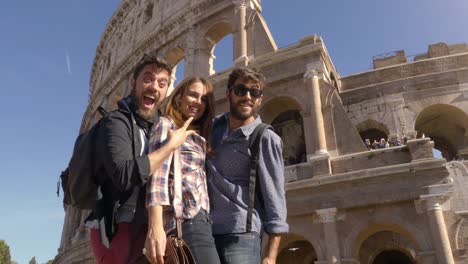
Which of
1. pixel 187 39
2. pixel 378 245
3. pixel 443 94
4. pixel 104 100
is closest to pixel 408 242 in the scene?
pixel 378 245

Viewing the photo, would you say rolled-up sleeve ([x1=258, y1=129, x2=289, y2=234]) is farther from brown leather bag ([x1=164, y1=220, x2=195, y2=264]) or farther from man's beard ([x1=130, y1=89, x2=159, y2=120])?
man's beard ([x1=130, y1=89, x2=159, y2=120])

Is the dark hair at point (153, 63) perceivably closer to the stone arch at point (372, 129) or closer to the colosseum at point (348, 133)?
the colosseum at point (348, 133)

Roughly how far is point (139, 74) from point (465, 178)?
11.6 metres

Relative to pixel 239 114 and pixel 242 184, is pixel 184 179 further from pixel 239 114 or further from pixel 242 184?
pixel 239 114

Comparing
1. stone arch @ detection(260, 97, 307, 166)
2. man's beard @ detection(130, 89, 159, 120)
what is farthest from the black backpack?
stone arch @ detection(260, 97, 307, 166)

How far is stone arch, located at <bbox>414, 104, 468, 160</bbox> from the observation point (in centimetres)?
1531

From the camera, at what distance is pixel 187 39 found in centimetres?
1895

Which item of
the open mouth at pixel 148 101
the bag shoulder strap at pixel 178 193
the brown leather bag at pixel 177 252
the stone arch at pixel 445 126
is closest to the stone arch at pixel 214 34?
the stone arch at pixel 445 126

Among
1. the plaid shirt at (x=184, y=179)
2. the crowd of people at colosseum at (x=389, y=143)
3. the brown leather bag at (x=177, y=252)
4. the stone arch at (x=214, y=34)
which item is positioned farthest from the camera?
the stone arch at (x=214, y=34)

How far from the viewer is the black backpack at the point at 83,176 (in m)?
2.33

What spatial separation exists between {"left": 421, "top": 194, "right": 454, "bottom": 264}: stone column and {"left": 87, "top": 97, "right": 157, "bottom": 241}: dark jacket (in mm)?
9418

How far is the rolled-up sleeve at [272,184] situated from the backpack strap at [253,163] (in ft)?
0.11

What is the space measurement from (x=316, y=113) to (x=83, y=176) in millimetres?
10745

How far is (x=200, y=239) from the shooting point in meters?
2.36
